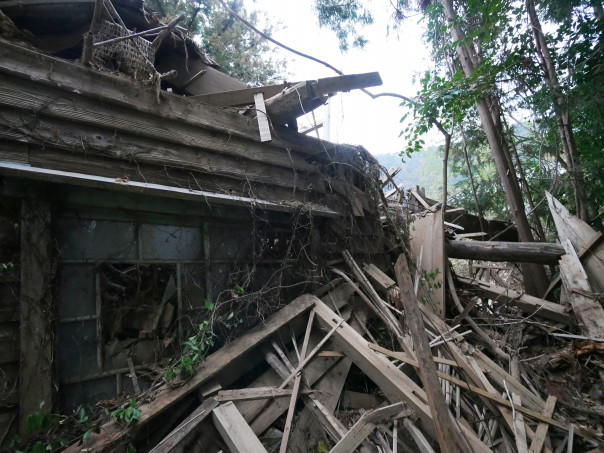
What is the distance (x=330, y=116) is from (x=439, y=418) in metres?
4.20

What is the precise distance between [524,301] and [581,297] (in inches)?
29.3

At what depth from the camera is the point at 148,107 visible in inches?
117

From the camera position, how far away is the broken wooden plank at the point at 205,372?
2.11m

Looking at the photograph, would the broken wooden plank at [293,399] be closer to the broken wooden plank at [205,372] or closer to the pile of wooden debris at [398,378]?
the pile of wooden debris at [398,378]

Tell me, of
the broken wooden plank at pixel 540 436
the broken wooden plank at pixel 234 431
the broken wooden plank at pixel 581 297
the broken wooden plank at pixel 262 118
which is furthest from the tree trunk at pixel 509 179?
the broken wooden plank at pixel 234 431

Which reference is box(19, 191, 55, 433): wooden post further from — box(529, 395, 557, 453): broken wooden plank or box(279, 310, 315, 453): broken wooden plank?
box(529, 395, 557, 453): broken wooden plank

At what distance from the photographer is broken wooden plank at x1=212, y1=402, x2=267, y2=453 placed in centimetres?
219

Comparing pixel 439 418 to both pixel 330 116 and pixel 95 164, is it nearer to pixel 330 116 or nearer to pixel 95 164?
pixel 95 164

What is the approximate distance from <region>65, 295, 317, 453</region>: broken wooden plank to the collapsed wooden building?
0.02 meters

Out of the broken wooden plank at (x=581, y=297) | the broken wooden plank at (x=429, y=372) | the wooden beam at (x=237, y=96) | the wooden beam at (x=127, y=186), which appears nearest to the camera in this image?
the broken wooden plank at (x=429, y=372)

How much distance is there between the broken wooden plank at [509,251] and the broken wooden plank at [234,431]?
4.29 m

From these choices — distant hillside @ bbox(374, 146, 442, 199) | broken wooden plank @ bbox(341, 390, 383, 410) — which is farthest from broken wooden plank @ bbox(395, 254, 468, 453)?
distant hillside @ bbox(374, 146, 442, 199)

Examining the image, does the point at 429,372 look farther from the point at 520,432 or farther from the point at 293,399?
the point at 520,432

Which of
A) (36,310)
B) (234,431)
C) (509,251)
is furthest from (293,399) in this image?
(509,251)
